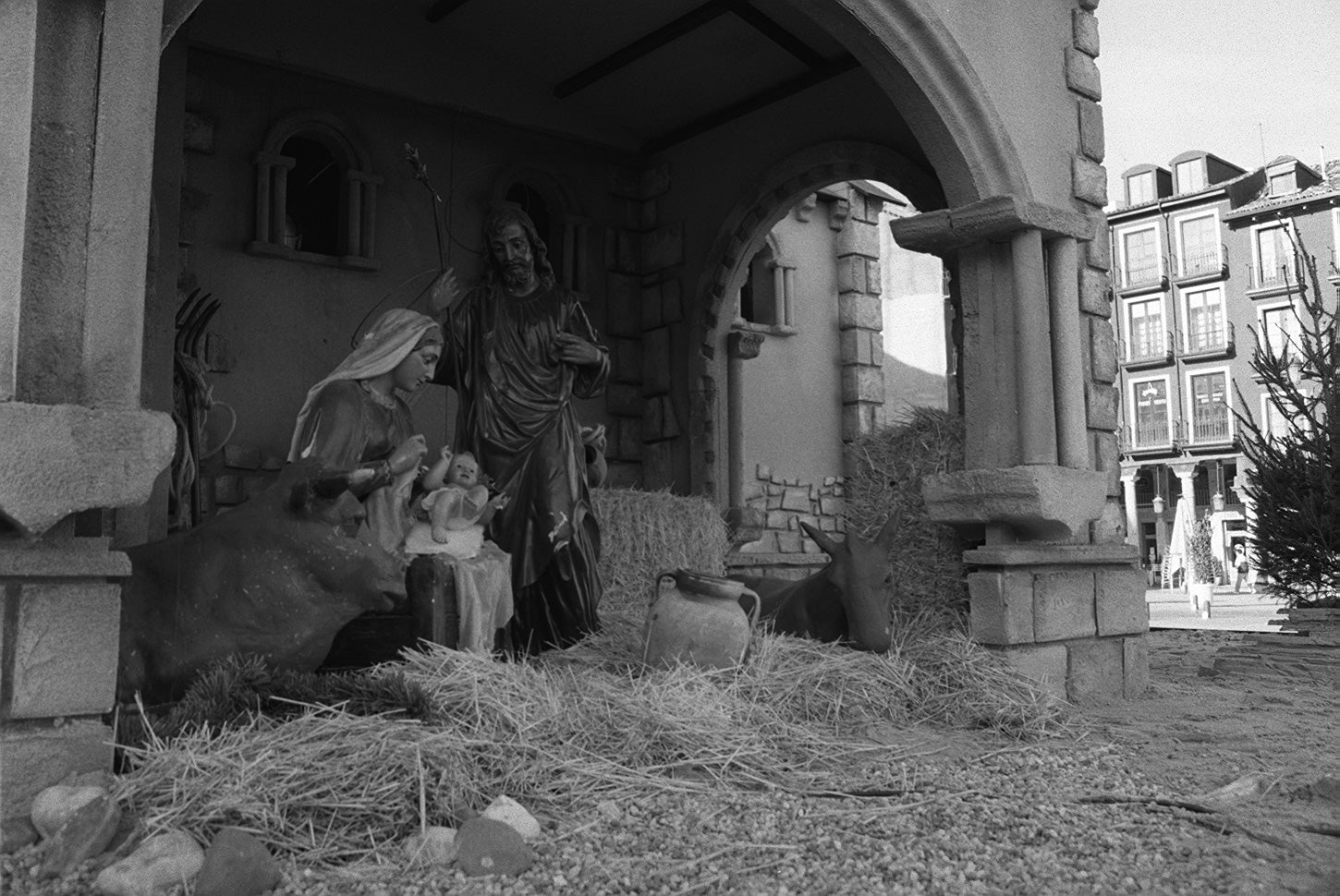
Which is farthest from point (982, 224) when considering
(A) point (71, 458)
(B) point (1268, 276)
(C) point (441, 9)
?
(B) point (1268, 276)

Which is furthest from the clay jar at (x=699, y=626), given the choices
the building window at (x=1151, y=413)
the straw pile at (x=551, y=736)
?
the building window at (x=1151, y=413)

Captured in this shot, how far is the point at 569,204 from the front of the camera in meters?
8.88

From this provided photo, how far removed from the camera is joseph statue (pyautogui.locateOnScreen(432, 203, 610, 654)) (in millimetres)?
5504

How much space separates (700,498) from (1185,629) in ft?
16.3

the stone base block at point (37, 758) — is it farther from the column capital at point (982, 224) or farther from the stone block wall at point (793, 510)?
the stone block wall at point (793, 510)

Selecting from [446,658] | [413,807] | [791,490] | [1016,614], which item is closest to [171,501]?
[446,658]

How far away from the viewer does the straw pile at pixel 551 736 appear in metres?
3.06

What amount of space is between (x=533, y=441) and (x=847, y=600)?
1.61 metres

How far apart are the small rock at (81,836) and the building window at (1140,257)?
35396mm

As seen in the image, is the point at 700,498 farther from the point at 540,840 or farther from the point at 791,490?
the point at 540,840

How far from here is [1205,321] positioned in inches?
1316

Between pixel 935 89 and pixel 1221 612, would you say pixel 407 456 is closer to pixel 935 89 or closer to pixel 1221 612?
pixel 935 89

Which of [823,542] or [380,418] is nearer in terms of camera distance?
[380,418]

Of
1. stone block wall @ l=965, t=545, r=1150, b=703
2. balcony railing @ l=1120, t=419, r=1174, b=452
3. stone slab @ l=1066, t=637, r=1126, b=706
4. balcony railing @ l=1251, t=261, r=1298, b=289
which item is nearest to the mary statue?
stone block wall @ l=965, t=545, r=1150, b=703
